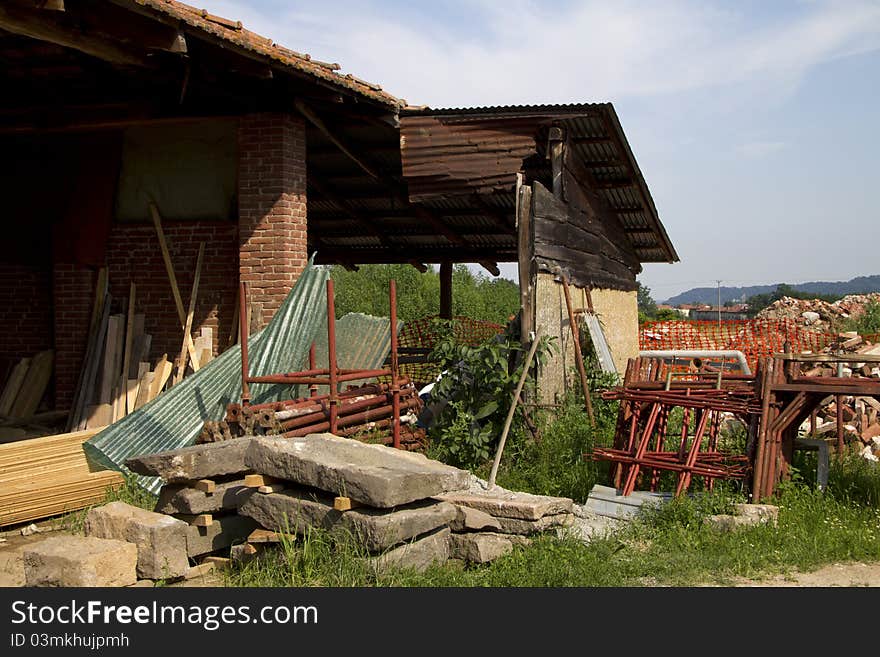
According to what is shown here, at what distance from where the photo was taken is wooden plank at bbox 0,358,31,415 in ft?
33.3

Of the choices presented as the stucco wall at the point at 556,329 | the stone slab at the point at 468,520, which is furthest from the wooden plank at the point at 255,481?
the stucco wall at the point at 556,329

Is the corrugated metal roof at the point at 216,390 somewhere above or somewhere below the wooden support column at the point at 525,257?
below

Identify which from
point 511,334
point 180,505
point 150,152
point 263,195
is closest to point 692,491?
point 511,334

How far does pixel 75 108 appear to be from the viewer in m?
9.88

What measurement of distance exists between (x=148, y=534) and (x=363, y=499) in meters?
1.58

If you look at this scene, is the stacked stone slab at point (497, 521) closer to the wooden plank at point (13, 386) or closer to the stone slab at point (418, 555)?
the stone slab at point (418, 555)

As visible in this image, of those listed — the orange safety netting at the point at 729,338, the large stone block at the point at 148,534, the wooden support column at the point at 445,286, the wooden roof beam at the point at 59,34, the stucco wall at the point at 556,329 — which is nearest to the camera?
the large stone block at the point at 148,534

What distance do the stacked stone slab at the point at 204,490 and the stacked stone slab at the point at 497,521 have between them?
1.53 metres

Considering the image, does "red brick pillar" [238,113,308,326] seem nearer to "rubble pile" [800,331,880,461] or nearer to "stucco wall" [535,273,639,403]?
"stucco wall" [535,273,639,403]

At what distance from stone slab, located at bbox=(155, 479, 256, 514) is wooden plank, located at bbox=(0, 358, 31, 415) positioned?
4.53m

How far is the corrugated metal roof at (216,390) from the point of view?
7527 mm

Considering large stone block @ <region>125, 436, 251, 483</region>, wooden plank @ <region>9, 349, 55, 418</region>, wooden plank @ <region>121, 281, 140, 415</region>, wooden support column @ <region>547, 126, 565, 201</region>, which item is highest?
wooden support column @ <region>547, 126, 565, 201</region>

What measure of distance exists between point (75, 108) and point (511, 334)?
543 centimetres

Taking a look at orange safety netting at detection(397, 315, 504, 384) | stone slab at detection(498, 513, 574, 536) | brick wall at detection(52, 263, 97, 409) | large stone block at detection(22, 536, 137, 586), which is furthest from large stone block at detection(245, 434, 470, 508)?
orange safety netting at detection(397, 315, 504, 384)
